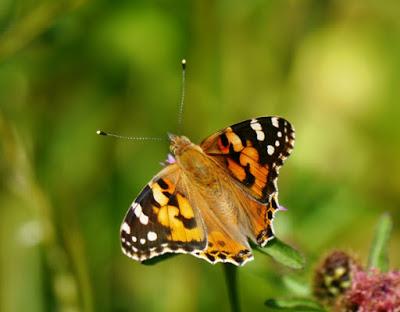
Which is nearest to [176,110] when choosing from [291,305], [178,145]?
[178,145]

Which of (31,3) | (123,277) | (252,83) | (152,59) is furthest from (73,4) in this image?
(123,277)

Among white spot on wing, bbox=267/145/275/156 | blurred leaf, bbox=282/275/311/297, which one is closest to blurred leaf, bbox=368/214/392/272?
blurred leaf, bbox=282/275/311/297

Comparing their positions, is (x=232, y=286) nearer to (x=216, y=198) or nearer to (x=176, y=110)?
(x=216, y=198)

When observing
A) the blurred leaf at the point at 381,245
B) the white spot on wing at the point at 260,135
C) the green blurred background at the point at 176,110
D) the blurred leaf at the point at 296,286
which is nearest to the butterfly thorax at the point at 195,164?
Result: the white spot on wing at the point at 260,135

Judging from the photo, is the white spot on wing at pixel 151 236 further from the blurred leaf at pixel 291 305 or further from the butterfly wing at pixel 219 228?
the blurred leaf at pixel 291 305

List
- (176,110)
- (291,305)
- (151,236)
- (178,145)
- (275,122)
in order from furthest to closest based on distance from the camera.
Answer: (176,110), (178,145), (275,122), (151,236), (291,305)

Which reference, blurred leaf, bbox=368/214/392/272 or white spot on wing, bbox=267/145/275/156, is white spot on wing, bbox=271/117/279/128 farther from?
blurred leaf, bbox=368/214/392/272
